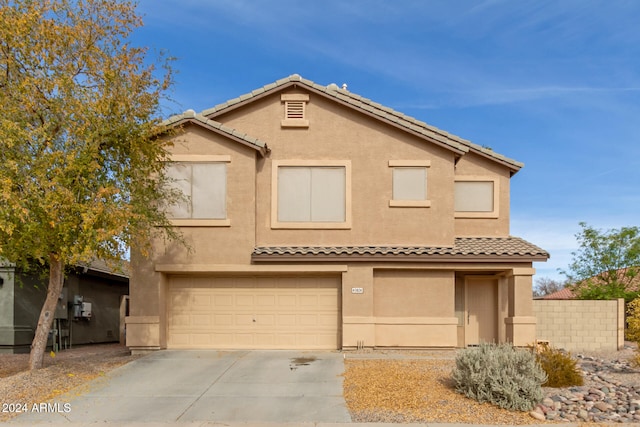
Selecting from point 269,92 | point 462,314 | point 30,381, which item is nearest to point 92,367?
point 30,381

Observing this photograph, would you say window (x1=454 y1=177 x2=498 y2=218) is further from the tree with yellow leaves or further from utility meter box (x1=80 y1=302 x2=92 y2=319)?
utility meter box (x1=80 y1=302 x2=92 y2=319)

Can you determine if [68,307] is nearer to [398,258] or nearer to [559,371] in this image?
[398,258]

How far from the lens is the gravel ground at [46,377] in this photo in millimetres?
11188

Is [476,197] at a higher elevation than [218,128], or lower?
lower

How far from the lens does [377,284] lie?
1706cm

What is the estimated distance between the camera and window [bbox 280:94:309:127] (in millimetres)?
17594

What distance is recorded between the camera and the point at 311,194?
17344 millimetres

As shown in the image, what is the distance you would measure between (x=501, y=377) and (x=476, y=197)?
9.07m

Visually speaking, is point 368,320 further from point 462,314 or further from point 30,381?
point 30,381

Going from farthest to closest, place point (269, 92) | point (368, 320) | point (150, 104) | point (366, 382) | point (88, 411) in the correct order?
point (269, 92), point (368, 320), point (150, 104), point (366, 382), point (88, 411)

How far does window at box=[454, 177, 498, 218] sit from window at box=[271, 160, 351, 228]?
3837 mm

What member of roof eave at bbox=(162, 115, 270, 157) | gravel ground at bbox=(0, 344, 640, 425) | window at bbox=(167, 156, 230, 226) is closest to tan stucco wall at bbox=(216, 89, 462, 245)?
roof eave at bbox=(162, 115, 270, 157)

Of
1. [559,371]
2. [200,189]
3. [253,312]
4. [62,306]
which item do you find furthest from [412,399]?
[62,306]

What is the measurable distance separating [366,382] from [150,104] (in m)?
7.87
